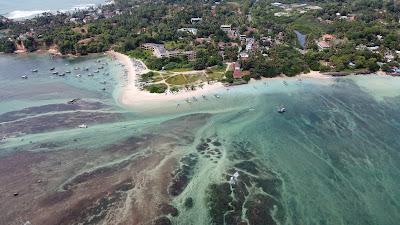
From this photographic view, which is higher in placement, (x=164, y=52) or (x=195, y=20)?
(x=195, y=20)

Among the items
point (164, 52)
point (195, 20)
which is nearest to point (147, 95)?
point (164, 52)

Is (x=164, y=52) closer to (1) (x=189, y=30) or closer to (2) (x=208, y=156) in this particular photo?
(1) (x=189, y=30)

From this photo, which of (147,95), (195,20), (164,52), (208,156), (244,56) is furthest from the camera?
(195,20)

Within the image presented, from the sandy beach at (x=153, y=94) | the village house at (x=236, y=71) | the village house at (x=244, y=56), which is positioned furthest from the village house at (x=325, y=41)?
the village house at (x=236, y=71)

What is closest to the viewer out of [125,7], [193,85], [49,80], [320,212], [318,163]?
[320,212]

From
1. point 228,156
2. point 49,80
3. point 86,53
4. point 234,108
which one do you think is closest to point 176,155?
point 228,156

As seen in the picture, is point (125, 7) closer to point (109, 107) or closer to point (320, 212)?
point (109, 107)

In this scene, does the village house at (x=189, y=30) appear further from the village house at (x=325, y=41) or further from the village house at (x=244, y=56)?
the village house at (x=325, y=41)

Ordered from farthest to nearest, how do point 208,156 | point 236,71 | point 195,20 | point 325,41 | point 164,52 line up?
point 195,20
point 325,41
point 164,52
point 236,71
point 208,156
